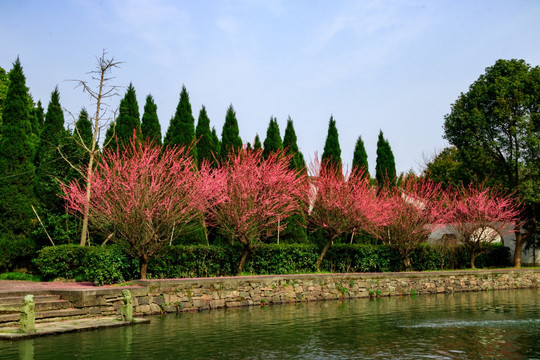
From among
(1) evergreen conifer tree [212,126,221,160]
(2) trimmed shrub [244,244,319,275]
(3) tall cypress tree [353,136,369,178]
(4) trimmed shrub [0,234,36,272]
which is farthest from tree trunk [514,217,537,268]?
(4) trimmed shrub [0,234,36,272]

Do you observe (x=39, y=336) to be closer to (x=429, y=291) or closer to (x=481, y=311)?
(x=481, y=311)

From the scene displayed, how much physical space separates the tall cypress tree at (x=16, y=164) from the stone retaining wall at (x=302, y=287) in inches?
361

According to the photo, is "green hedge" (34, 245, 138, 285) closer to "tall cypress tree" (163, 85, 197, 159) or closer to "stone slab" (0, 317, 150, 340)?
"stone slab" (0, 317, 150, 340)

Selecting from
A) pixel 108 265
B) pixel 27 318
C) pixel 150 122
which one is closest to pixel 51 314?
pixel 27 318

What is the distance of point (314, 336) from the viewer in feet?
38.8

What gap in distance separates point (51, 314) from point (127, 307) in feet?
6.35

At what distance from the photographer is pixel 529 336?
11406 millimetres

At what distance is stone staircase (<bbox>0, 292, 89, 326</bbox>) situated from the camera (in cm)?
1335

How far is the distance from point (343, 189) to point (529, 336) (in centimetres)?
1383

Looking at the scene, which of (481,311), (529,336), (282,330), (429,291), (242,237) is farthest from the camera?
(429,291)

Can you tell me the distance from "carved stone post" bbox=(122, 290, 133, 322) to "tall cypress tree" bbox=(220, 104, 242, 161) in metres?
15.9

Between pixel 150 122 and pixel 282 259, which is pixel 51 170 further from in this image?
pixel 282 259

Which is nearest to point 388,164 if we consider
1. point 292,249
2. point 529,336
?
point 292,249

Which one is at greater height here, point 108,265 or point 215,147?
point 215,147
